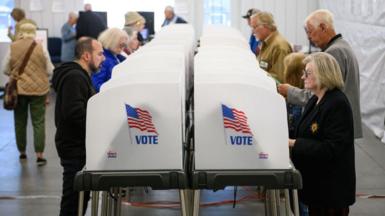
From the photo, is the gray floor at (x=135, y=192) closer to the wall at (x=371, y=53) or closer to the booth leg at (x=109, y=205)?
the wall at (x=371, y=53)

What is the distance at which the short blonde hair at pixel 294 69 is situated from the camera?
4590mm

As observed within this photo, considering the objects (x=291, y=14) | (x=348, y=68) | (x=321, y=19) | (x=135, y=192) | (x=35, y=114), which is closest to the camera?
(x=348, y=68)

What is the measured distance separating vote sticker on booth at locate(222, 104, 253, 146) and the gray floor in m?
2.58

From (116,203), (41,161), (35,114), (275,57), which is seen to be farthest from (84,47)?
(41,161)

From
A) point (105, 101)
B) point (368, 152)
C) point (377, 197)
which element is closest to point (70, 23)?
point (368, 152)

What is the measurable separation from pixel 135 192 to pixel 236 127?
335 centimetres

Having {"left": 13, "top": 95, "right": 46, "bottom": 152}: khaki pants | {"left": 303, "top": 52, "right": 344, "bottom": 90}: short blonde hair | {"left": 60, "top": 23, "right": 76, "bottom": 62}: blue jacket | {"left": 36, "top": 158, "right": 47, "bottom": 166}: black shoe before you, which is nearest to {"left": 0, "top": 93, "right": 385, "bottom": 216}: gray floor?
{"left": 36, "top": 158, "right": 47, "bottom": 166}: black shoe

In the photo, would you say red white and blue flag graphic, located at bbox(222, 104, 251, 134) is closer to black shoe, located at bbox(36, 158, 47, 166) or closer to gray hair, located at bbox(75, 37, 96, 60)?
gray hair, located at bbox(75, 37, 96, 60)

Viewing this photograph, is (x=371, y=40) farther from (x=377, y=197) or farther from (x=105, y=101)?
(x=105, y=101)

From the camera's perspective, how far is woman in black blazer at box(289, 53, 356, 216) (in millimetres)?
3371

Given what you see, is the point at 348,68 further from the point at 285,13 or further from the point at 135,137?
the point at 285,13

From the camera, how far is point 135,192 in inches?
240

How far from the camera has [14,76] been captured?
6.91 m

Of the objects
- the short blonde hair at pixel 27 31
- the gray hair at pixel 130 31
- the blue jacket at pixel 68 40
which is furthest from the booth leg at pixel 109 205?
the blue jacket at pixel 68 40
